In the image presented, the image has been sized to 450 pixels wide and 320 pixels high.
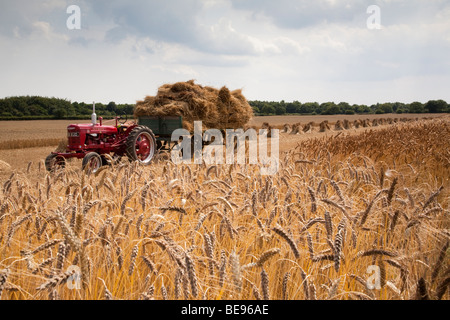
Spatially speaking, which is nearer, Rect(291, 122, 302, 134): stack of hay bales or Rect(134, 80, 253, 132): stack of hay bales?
Rect(134, 80, 253, 132): stack of hay bales

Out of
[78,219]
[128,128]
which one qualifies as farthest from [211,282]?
[128,128]

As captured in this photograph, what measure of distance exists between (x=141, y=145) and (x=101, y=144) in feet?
2.97

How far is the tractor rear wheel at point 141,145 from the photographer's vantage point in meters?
8.12

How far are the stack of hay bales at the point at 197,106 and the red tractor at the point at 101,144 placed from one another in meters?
1.24

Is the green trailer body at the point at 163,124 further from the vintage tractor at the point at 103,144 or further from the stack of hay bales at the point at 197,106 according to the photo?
the vintage tractor at the point at 103,144

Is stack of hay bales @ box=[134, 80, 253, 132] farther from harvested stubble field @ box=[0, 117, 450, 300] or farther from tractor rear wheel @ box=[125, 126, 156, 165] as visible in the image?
harvested stubble field @ box=[0, 117, 450, 300]

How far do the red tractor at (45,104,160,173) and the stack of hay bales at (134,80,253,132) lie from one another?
1.24 m

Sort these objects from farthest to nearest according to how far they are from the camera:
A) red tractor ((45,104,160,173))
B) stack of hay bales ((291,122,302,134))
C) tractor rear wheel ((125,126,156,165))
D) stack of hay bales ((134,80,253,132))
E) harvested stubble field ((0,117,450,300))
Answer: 1. stack of hay bales ((291,122,302,134))
2. stack of hay bales ((134,80,253,132))
3. tractor rear wheel ((125,126,156,165))
4. red tractor ((45,104,160,173))
5. harvested stubble field ((0,117,450,300))

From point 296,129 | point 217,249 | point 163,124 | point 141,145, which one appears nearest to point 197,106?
point 163,124

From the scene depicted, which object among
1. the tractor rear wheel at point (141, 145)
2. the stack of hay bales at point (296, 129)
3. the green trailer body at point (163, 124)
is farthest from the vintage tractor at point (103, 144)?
the stack of hay bales at point (296, 129)

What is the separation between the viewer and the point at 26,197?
277 cm

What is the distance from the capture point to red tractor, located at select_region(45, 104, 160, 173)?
7.38m

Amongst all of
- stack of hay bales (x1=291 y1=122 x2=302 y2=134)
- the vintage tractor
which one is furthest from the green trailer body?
stack of hay bales (x1=291 y1=122 x2=302 y2=134)
